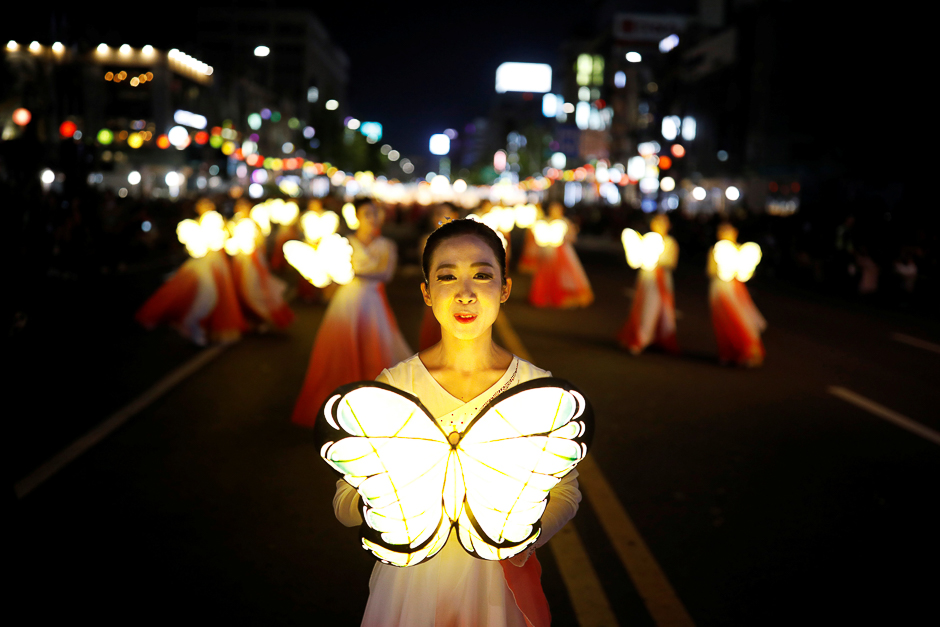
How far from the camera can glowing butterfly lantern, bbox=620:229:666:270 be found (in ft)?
38.0

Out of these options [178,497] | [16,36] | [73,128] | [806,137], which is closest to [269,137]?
[806,137]

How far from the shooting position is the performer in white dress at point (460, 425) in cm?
246

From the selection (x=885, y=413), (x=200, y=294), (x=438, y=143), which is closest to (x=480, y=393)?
(x=885, y=413)

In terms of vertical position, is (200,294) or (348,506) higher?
(348,506)

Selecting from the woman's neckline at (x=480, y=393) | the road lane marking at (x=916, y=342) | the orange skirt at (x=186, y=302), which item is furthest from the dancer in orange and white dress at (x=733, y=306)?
the woman's neckline at (x=480, y=393)

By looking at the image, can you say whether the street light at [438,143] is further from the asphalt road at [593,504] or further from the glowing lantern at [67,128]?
the asphalt road at [593,504]

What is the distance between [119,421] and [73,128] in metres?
22.5

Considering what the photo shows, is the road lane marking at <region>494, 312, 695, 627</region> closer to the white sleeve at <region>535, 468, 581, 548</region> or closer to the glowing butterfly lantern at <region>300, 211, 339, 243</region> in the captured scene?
the white sleeve at <region>535, 468, 581, 548</region>

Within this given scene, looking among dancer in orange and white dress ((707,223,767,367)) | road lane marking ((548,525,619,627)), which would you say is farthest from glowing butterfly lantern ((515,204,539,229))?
road lane marking ((548,525,619,627))

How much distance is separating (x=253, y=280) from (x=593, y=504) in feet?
28.1

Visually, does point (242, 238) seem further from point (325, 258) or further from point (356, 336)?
point (325, 258)

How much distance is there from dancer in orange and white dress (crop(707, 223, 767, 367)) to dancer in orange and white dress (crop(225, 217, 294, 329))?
6.26m

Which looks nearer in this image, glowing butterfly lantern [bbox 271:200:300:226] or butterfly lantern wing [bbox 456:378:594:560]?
butterfly lantern wing [bbox 456:378:594:560]

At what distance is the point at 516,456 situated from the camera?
7.09 ft
